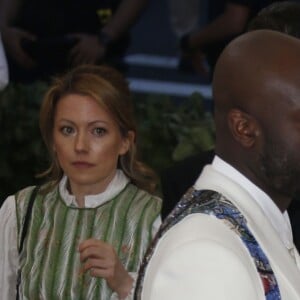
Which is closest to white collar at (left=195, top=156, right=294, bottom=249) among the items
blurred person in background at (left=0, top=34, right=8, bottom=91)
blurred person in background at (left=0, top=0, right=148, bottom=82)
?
blurred person in background at (left=0, top=34, right=8, bottom=91)

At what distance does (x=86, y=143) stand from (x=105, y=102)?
117 millimetres

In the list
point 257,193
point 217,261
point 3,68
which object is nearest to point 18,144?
point 3,68

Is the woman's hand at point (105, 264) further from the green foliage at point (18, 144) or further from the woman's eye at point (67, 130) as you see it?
the green foliage at point (18, 144)

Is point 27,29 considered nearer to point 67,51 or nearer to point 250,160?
point 67,51

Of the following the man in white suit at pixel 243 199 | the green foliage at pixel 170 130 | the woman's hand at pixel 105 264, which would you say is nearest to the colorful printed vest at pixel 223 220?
the man in white suit at pixel 243 199

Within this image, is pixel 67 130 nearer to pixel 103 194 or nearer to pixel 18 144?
pixel 103 194

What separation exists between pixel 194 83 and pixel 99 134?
479 cm

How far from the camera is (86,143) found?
2.90 meters

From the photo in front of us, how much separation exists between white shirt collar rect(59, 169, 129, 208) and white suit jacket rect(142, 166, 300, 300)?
1.19 m

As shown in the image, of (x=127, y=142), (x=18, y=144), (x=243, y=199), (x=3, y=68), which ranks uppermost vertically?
(x=3, y=68)

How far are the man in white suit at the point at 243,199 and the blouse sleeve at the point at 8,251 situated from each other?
3.84ft

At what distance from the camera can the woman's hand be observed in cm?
258

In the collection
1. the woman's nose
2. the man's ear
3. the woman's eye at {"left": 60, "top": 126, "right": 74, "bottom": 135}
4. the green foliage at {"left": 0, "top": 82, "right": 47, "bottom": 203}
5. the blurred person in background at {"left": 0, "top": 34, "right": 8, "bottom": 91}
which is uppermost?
the blurred person in background at {"left": 0, "top": 34, "right": 8, "bottom": 91}

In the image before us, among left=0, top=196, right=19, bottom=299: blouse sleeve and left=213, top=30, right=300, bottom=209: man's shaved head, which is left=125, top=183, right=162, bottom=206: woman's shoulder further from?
left=213, top=30, right=300, bottom=209: man's shaved head
